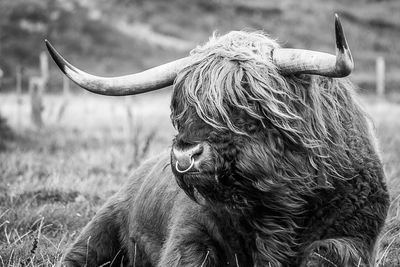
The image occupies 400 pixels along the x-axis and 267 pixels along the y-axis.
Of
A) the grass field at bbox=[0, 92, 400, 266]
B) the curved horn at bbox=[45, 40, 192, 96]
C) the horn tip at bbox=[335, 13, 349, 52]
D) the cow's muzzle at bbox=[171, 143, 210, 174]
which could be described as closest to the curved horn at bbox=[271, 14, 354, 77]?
the horn tip at bbox=[335, 13, 349, 52]

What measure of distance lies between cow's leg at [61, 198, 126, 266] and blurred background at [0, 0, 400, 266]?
0.37ft

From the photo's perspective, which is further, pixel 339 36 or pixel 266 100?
pixel 266 100

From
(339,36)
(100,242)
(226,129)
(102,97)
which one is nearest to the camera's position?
(339,36)

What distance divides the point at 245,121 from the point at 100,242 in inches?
72.5

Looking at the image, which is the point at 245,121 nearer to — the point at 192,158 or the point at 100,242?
Answer: the point at 192,158

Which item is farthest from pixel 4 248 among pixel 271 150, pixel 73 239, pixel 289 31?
pixel 289 31

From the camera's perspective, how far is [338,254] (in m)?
3.49

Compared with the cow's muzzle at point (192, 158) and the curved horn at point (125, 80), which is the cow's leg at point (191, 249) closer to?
the cow's muzzle at point (192, 158)

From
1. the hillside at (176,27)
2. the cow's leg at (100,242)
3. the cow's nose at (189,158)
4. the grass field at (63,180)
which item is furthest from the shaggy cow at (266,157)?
the hillside at (176,27)

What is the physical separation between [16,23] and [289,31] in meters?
14.0

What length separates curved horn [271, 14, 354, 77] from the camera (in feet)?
10.3

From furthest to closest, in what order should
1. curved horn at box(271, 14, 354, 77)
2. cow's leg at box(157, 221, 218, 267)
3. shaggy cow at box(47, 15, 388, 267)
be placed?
cow's leg at box(157, 221, 218, 267), shaggy cow at box(47, 15, 388, 267), curved horn at box(271, 14, 354, 77)

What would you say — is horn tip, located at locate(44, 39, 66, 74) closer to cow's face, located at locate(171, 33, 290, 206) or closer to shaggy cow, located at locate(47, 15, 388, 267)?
shaggy cow, located at locate(47, 15, 388, 267)

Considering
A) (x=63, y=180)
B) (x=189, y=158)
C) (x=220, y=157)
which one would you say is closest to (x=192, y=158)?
(x=189, y=158)
